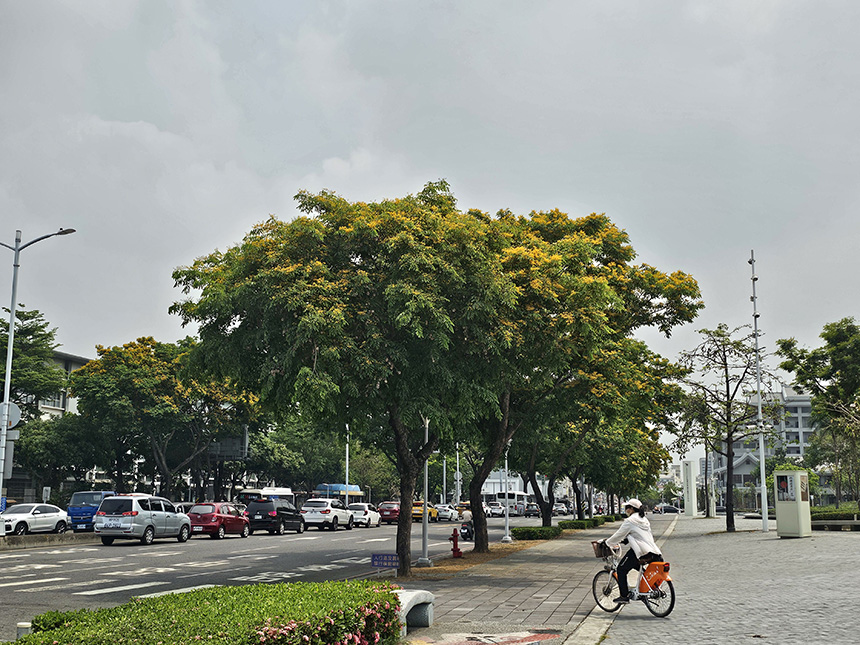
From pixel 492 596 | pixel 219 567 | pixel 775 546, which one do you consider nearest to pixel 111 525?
pixel 219 567

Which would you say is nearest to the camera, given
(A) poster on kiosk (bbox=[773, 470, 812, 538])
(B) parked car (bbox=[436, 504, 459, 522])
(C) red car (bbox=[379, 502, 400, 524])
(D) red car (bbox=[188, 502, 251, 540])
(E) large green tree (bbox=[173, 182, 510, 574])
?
(E) large green tree (bbox=[173, 182, 510, 574])

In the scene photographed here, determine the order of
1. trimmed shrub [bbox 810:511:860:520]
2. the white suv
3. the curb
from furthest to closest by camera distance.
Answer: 1. the white suv
2. trimmed shrub [bbox 810:511:860:520]
3. the curb

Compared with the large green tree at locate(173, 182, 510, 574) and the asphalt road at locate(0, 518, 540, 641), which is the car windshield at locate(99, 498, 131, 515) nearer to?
the asphalt road at locate(0, 518, 540, 641)

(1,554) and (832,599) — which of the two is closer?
(832,599)

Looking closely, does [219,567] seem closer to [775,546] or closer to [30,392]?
[775,546]

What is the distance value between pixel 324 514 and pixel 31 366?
22.6 meters

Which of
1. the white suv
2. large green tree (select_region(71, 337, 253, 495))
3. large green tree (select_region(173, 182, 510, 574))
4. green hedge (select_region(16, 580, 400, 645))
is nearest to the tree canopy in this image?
large green tree (select_region(173, 182, 510, 574))

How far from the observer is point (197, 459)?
2255 inches

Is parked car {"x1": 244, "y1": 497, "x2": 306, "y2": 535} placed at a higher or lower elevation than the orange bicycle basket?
lower

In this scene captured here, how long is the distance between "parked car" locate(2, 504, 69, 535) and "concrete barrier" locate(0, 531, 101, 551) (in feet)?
14.4

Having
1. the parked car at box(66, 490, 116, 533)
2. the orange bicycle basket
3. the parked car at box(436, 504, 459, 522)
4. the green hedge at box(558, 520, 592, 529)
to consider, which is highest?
the orange bicycle basket

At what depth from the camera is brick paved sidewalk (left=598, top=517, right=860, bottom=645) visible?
977 cm

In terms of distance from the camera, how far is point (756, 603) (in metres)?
12.7

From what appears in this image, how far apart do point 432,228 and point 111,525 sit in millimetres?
20178
